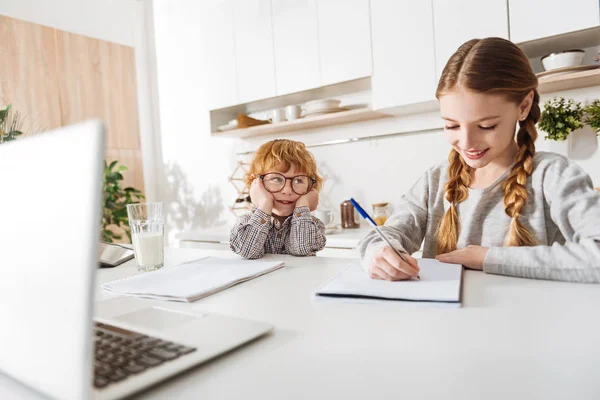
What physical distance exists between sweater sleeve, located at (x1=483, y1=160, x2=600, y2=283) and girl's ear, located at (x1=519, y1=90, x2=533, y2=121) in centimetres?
15

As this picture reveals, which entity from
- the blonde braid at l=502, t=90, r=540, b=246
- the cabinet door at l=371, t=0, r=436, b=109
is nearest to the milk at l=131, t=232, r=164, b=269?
the blonde braid at l=502, t=90, r=540, b=246

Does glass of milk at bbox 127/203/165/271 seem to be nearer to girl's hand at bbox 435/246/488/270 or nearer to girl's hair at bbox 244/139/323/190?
girl's hair at bbox 244/139/323/190

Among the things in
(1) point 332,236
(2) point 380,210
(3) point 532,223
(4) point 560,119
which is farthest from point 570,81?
(1) point 332,236

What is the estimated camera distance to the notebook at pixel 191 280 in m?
0.74

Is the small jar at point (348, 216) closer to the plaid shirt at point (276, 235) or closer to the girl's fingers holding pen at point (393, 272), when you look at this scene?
the plaid shirt at point (276, 235)

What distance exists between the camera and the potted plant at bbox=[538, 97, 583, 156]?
1978mm

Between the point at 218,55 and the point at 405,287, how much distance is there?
271 centimetres

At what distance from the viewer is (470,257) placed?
2.78 feet

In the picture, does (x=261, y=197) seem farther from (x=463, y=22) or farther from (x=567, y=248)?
(x=463, y=22)

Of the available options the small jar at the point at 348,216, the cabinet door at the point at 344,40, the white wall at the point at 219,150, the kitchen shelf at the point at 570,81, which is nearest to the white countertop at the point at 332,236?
the small jar at the point at 348,216

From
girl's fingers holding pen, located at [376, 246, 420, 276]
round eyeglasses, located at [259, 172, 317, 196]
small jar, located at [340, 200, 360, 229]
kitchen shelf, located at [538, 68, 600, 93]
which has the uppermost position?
kitchen shelf, located at [538, 68, 600, 93]

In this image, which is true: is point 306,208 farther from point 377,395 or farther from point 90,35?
point 90,35

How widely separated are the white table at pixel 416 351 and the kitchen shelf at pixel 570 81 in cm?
150

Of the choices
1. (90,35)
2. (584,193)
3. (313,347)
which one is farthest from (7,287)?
(90,35)
